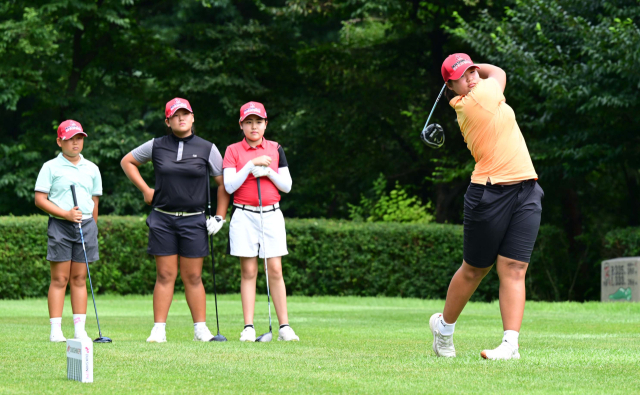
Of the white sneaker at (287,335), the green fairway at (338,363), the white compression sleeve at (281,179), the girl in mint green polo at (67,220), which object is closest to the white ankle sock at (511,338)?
the green fairway at (338,363)

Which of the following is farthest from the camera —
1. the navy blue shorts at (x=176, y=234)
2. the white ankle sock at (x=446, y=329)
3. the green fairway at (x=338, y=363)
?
the navy blue shorts at (x=176, y=234)

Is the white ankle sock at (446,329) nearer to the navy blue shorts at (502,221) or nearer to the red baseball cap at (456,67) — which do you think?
the navy blue shorts at (502,221)

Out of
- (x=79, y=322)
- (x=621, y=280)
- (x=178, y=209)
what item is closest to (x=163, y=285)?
(x=178, y=209)

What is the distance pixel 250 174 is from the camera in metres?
7.14

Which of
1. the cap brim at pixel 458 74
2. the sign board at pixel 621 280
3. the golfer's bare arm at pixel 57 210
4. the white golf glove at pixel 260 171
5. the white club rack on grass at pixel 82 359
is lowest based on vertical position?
the sign board at pixel 621 280

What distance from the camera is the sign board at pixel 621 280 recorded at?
1495cm

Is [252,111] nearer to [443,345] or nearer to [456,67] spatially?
[456,67]

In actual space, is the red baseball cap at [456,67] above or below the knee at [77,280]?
above

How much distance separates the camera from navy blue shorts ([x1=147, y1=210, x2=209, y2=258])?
7062 mm

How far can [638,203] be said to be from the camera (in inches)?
949

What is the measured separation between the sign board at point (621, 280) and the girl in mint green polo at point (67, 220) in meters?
10.6

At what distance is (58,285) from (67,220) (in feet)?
1.86

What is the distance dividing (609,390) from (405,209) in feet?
61.7

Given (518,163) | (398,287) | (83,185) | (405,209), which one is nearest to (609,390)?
(518,163)
